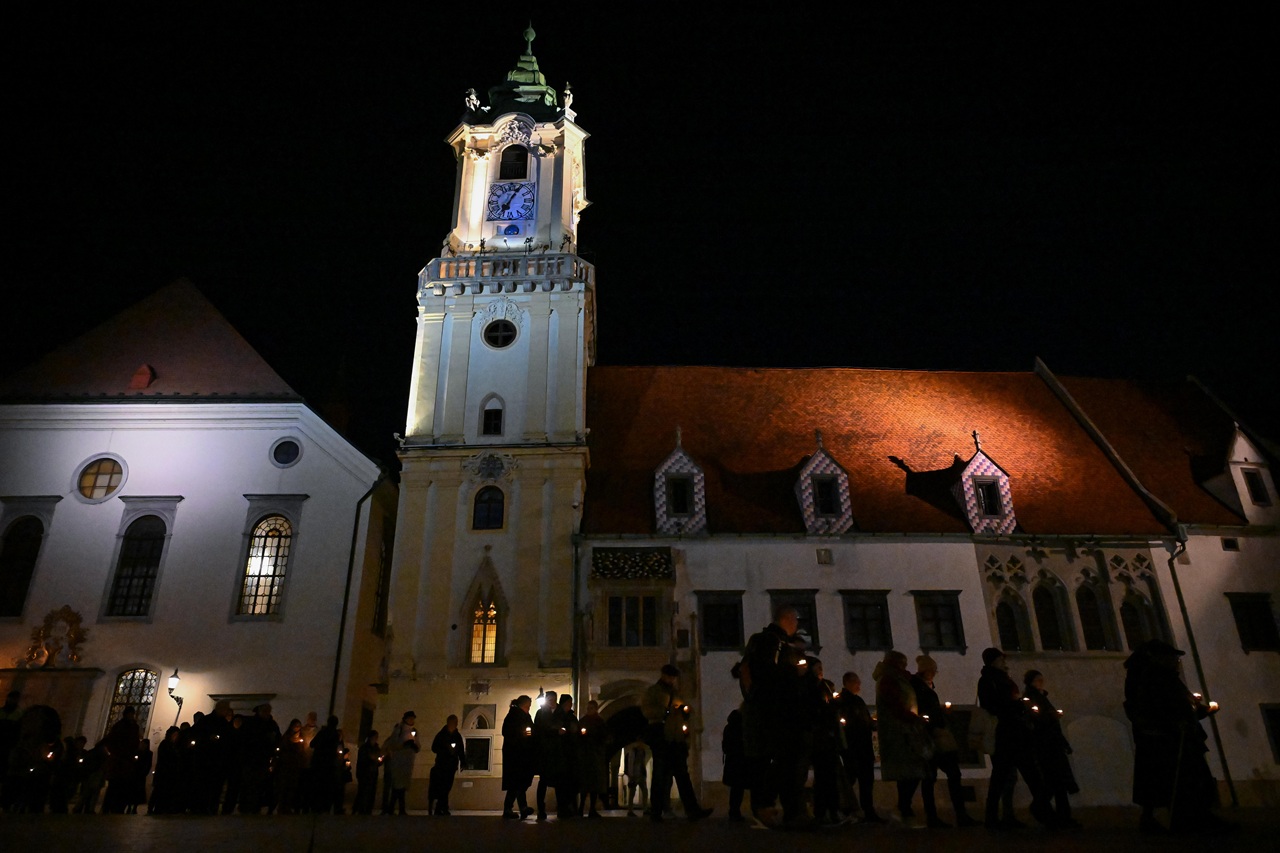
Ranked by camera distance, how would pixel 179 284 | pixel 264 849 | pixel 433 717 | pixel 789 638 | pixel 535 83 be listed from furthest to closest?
pixel 535 83 → pixel 179 284 → pixel 433 717 → pixel 789 638 → pixel 264 849

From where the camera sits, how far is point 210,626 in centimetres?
2253

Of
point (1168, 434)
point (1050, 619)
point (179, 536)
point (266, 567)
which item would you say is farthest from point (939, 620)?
point (179, 536)

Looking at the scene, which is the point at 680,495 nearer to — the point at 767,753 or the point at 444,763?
the point at 444,763

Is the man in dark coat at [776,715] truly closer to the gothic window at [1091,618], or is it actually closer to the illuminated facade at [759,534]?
the illuminated facade at [759,534]

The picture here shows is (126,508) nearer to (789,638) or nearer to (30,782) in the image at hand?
(30,782)

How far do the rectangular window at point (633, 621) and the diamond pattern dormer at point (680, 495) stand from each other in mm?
2009

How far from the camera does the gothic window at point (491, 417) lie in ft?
82.6

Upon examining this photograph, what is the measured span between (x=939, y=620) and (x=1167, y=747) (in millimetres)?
14987

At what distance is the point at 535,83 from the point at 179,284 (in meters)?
14.5

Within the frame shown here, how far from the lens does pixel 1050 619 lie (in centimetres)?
2339

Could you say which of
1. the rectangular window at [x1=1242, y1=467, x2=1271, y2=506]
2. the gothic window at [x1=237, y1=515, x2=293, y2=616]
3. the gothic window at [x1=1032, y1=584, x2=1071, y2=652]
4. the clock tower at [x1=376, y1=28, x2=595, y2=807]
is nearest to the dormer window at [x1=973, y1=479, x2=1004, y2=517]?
the gothic window at [x1=1032, y1=584, x2=1071, y2=652]

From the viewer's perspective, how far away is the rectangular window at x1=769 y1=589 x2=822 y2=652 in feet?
73.8

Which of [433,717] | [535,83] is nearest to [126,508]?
[433,717]

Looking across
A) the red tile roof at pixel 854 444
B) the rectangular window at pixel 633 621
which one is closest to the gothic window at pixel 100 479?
the red tile roof at pixel 854 444
